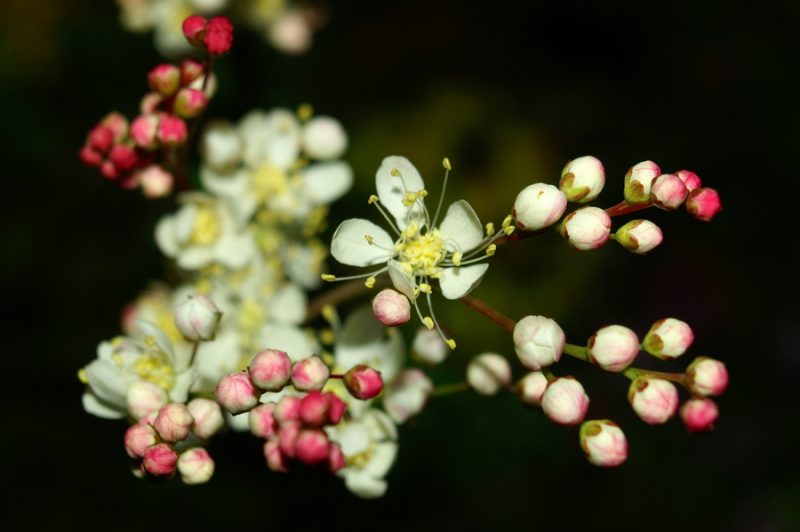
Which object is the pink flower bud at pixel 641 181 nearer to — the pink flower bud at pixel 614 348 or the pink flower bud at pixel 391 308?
the pink flower bud at pixel 614 348

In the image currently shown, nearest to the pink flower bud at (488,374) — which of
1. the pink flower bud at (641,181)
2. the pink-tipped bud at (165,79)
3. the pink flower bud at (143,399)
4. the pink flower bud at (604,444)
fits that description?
the pink flower bud at (604,444)

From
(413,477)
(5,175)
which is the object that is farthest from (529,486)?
(5,175)

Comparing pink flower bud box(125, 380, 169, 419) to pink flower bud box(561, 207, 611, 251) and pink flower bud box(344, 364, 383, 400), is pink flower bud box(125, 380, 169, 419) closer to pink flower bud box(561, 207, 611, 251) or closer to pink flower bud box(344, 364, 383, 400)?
pink flower bud box(344, 364, 383, 400)

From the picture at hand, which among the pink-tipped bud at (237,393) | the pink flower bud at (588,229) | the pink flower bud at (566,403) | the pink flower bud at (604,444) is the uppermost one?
the pink flower bud at (588,229)

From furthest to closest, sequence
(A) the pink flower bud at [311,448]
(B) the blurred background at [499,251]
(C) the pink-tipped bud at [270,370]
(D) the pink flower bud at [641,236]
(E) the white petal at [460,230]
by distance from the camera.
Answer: (B) the blurred background at [499,251]
(E) the white petal at [460,230]
(D) the pink flower bud at [641,236]
(C) the pink-tipped bud at [270,370]
(A) the pink flower bud at [311,448]

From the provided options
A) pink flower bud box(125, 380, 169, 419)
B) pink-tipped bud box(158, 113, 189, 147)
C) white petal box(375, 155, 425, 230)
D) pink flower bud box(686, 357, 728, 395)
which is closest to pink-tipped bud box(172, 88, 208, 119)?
pink-tipped bud box(158, 113, 189, 147)

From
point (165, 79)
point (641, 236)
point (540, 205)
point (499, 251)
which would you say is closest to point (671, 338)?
point (641, 236)

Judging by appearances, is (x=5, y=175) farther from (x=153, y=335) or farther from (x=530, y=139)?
(x=530, y=139)
